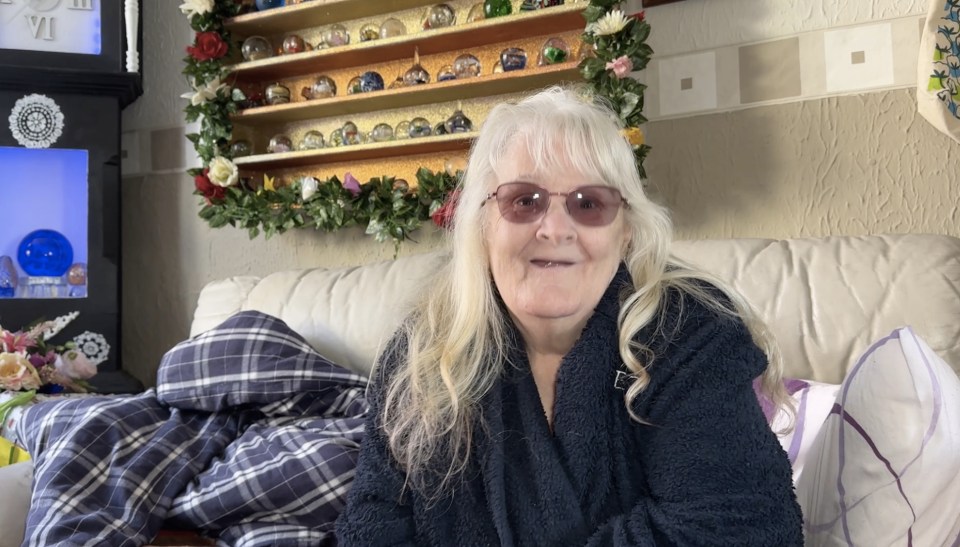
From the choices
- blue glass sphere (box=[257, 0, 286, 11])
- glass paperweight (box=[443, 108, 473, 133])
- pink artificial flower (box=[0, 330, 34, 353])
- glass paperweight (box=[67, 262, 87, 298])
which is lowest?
pink artificial flower (box=[0, 330, 34, 353])

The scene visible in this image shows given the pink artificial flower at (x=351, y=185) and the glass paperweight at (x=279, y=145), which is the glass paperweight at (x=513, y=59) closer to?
the pink artificial flower at (x=351, y=185)

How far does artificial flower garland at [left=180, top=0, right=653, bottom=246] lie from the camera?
1979 mm

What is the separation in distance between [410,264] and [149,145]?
1.44 m

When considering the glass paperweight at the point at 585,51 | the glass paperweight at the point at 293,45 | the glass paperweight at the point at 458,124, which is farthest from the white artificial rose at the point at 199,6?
the glass paperweight at the point at 585,51

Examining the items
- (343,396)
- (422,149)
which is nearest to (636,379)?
(343,396)

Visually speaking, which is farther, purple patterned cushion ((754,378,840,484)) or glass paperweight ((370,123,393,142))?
glass paperweight ((370,123,393,142))

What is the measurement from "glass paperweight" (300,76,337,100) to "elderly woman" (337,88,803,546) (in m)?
1.48

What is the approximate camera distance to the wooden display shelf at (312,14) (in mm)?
2420

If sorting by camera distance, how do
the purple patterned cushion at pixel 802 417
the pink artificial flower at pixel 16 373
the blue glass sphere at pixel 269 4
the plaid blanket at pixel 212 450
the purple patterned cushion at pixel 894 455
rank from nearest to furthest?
the purple patterned cushion at pixel 894 455
the purple patterned cushion at pixel 802 417
the plaid blanket at pixel 212 450
the pink artificial flower at pixel 16 373
the blue glass sphere at pixel 269 4

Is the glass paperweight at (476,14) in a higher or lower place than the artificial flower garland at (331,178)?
higher

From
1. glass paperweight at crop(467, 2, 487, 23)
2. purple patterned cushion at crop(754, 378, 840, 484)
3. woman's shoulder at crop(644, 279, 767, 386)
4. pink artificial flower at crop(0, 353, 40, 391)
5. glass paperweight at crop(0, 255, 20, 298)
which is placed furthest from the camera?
glass paperweight at crop(0, 255, 20, 298)

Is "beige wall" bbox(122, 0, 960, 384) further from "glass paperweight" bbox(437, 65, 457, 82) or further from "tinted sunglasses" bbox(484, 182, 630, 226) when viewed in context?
"tinted sunglasses" bbox(484, 182, 630, 226)

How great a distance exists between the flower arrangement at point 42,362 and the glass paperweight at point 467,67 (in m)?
1.44

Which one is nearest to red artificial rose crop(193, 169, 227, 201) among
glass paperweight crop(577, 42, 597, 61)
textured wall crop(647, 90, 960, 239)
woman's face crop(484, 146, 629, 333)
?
glass paperweight crop(577, 42, 597, 61)
